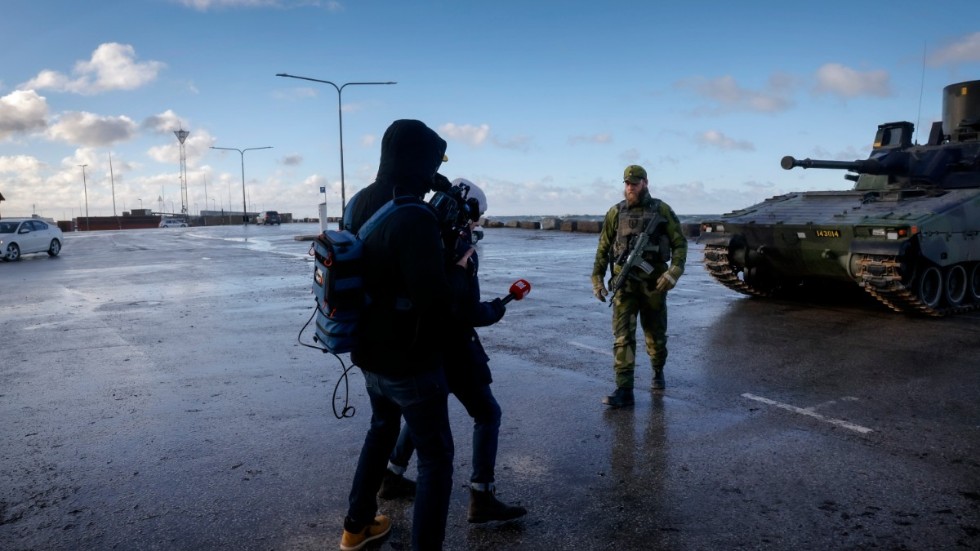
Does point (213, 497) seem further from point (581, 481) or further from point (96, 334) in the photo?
point (96, 334)

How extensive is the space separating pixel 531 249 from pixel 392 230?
69.0 feet

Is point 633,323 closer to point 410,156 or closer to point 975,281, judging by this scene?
point 410,156

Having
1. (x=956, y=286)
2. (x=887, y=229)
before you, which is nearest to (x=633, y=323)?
(x=887, y=229)

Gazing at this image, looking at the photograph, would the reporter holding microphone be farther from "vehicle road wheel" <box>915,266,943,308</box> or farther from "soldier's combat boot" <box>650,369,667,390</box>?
"vehicle road wheel" <box>915,266,943,308</box>

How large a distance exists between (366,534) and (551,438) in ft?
6.01

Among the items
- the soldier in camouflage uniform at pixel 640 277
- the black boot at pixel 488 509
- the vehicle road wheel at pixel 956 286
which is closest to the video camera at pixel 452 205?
the black boot at pixel 488 509

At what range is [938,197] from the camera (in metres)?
10.6

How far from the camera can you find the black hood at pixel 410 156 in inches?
127

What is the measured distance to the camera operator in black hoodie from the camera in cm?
290

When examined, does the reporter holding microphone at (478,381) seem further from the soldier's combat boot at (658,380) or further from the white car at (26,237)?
the white car at (26,237)

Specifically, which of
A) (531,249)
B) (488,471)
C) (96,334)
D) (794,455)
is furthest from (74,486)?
(531,249)

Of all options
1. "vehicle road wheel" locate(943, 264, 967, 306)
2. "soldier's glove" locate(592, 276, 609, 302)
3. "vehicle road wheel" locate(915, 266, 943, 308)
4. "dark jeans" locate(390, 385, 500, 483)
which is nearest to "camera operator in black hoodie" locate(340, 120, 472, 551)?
"dark jeans" locate(390, 385, 500, 483)

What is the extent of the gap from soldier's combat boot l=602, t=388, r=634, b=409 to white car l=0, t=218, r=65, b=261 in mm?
23106

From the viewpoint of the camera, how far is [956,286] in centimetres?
1082
